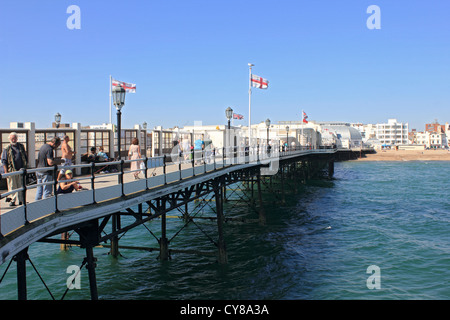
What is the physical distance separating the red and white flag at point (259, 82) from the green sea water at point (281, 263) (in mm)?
9327

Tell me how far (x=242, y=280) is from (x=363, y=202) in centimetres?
2361

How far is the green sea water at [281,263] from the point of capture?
555 inches

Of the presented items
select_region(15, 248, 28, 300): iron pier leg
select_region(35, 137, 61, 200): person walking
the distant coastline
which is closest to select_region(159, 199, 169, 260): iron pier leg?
select_region(35, 137, 61, 200): person walking

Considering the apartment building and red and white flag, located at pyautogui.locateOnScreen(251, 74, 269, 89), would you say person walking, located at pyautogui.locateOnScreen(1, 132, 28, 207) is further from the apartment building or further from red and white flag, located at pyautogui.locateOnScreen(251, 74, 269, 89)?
the apartment building

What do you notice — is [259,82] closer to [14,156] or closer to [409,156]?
[14,156]

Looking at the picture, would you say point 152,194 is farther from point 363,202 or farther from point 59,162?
point 363,202

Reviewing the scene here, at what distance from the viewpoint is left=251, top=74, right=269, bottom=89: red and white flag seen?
2893 cm

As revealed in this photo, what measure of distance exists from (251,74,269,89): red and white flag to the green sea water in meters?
9.33

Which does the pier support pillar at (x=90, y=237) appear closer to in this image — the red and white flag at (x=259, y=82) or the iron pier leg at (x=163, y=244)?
the iron pier leg at (x=163, y=244)

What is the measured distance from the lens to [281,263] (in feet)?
56.3

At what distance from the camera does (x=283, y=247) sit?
64.7ft

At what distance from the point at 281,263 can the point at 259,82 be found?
1579cm

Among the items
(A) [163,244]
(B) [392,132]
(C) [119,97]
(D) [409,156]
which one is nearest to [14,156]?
(C) [119,97]
